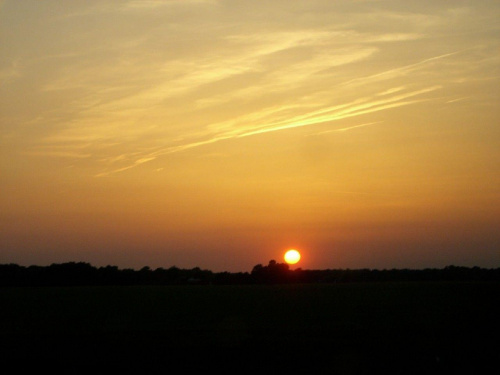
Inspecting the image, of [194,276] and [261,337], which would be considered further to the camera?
[194,276]

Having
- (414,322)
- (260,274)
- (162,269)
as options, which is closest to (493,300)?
(414,322)

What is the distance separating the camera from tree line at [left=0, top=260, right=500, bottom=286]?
88562 mm

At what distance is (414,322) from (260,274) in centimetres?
7285

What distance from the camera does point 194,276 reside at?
108 m

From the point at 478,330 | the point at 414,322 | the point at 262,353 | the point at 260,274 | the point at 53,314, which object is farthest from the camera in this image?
the point at 260,274

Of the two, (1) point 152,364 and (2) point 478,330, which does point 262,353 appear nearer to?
(1) point 152,364

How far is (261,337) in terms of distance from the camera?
24.9 m

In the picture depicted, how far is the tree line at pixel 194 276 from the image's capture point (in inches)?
3487

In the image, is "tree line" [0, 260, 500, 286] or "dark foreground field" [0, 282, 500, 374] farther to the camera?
"tree line" [0, 260, 500, 286]

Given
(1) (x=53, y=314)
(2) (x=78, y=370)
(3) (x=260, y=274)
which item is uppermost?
(3) (x=260, y=274)

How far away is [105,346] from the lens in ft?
76.3

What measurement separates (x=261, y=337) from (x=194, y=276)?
84.6 metres

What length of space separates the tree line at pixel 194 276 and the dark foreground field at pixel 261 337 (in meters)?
49.9

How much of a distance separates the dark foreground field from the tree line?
49.9 metres
